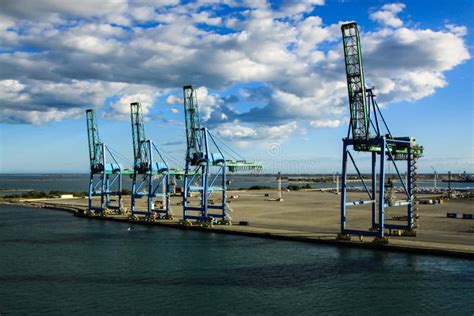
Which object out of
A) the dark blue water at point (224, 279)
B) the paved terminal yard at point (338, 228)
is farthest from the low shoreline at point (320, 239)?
the dark blue water at point (224, 279)

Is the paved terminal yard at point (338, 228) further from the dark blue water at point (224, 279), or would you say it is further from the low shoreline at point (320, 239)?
the dark blue water at point (224, 279)

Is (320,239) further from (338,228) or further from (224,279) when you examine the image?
(224,279)

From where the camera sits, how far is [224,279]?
33.3 meters

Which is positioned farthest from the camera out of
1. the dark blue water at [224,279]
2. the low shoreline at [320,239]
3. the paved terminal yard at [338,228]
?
the paved terminal yard at [338,228]

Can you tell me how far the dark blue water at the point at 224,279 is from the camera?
88.8ft

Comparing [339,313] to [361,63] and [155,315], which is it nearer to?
[155,315]

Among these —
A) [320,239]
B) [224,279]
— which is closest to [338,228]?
[320,239]

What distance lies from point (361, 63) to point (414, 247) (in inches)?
682

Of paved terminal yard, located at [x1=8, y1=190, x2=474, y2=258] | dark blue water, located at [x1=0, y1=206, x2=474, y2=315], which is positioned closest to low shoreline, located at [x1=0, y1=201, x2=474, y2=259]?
paved terminal yard, located at [x1=8, y1=190, x2=474, y2=258]

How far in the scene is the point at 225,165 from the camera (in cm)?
6328

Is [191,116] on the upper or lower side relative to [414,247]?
upper

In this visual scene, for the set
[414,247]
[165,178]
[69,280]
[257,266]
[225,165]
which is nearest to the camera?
[69,280]

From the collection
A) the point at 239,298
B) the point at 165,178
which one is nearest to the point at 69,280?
the point at 239,298

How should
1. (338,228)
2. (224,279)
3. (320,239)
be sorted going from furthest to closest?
(338,228), (320,239), (224,279)
